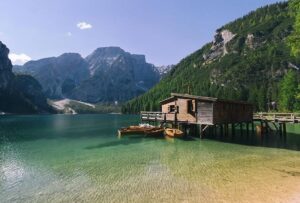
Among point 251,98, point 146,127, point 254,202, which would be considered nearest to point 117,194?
point 254,202

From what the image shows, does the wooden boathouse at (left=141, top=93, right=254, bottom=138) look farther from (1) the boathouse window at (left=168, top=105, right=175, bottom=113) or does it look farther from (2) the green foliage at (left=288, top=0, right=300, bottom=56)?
(2) the green foliage at (left=288, top=0, right=300, bottom=56)

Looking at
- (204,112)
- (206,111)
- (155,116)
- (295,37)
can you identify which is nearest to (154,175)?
(295,37)

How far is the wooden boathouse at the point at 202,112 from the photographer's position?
1833 inches

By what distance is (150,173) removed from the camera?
2414 cm

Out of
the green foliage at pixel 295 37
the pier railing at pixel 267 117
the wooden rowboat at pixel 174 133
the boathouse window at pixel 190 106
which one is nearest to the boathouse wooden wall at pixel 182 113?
the pier railing at pixel 267 117

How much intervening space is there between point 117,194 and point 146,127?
A: 3713 centimetres

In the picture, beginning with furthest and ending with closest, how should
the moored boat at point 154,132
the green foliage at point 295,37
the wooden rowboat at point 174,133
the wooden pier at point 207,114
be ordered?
the moored boat at point 154,132, the wooden rowboat at point 174,133, the wooden pier at point 207,114, the green foliage at point 295,37

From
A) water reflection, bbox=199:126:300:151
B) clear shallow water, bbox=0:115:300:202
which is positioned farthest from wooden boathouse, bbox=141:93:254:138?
clear shallow water, bbox=0:115:300:202

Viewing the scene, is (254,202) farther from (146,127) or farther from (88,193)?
(146,127)

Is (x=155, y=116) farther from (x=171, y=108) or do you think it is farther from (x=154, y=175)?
(x=154, y=175)

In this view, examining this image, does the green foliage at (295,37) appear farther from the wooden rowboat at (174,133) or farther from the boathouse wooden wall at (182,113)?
the wooden rowboat at (174,133)

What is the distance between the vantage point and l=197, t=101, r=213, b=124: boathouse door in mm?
46250

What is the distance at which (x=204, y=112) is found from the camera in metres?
47.2

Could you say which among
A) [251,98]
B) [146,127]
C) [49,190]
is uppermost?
[251,98]
